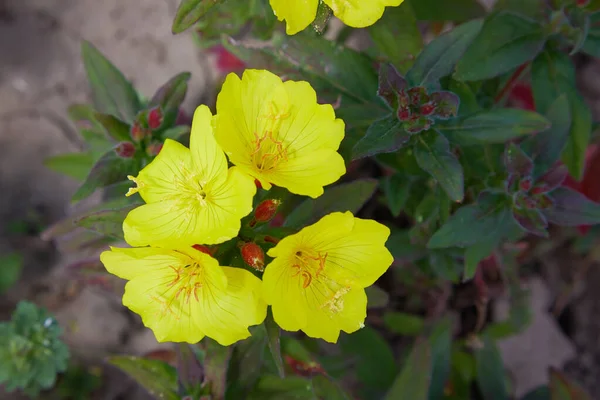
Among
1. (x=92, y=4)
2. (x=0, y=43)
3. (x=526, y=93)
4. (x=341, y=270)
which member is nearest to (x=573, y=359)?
(x=526, y=93)

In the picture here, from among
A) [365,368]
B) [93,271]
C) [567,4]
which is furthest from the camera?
[365,368]

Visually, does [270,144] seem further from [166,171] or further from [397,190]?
[397,190]

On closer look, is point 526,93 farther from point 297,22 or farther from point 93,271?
point 93,271

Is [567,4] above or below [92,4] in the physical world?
above

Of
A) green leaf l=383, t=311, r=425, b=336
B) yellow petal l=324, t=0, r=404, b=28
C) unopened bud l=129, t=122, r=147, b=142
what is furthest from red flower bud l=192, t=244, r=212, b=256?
green leaf l=383, t=311, r=425, b=336

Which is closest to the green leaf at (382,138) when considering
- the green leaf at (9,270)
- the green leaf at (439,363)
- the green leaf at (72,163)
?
the green leaf at (439,363)

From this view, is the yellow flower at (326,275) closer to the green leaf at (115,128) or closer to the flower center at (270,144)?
the flower center at (270,144)

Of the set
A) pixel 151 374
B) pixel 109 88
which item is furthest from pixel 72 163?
pixel 151 374
